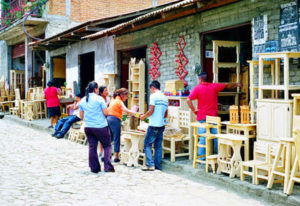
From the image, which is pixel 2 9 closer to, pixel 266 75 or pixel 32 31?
pixel 32 31

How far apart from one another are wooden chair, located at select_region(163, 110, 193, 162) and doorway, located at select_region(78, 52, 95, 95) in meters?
8.62

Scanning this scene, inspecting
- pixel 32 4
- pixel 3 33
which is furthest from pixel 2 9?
pixel 32 4

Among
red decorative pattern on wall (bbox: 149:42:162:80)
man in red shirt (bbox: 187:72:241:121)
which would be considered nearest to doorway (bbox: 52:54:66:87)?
red decorative pattern on wall (bbox: 149:42:162:80)

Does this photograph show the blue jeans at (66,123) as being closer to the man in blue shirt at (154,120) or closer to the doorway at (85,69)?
the doorway at (85,69)

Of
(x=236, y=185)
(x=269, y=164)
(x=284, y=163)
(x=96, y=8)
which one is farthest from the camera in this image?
(x=96, y=8)

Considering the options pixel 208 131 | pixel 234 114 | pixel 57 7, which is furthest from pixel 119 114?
pixel 57 7

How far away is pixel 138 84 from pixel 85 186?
6115 millimetres

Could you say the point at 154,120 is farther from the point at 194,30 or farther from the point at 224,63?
the point at 194,30

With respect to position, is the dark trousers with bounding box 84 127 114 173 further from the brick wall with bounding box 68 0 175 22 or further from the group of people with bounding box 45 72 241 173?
the brick wall with bounding box 68 0 175 22

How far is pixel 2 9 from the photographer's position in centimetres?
2462

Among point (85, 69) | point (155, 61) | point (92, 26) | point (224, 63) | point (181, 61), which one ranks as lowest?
point (224, 63)

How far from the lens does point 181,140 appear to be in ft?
27.9

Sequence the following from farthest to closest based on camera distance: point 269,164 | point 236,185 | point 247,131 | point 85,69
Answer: point 85,69 → point 247,131 → point 236,185 → point 269,164

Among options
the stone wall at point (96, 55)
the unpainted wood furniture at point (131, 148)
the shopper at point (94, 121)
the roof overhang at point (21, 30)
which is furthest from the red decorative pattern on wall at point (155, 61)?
the roof overhang at point (21, 30)
